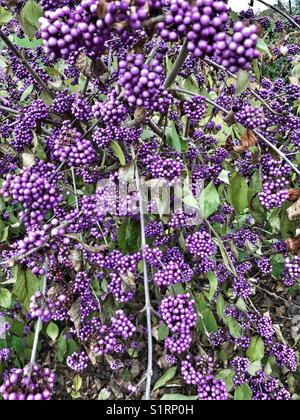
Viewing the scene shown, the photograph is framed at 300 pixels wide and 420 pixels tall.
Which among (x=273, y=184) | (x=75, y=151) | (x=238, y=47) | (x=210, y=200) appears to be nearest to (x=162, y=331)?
(x=210, y=200)

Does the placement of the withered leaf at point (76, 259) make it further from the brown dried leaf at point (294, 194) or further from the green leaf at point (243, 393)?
the green leaf at point (243, 393)

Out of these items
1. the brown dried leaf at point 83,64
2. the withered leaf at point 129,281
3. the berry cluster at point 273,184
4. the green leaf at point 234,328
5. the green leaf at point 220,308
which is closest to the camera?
the brown dried leaf at point 83,64

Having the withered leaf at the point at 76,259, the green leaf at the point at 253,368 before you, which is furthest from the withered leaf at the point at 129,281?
the green leaf at the point at 253,368

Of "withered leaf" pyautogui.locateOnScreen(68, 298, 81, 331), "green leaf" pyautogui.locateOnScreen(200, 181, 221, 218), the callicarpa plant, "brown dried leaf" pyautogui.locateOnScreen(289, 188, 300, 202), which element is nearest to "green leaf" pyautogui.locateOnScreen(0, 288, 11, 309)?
the callicarpa plant

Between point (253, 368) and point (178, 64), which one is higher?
point (178, 64)

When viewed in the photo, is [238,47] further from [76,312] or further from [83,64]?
[76,312]
